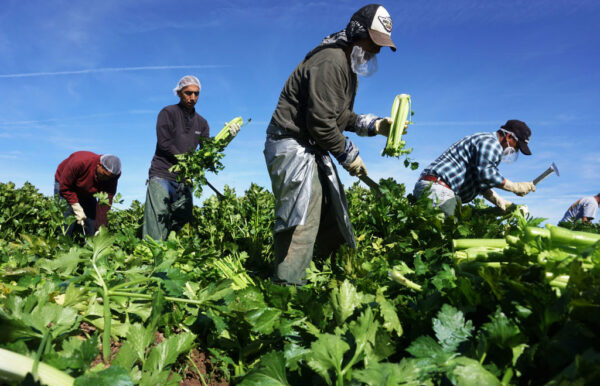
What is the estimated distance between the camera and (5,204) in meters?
8.11

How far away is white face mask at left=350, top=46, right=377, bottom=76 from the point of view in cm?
353

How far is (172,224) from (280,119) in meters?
3.43

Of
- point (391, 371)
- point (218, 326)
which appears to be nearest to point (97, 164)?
point (218, 326)

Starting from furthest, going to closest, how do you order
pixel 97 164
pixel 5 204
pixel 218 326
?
1. pixel 5 204
2. pixel 97 164
3. pixel 218 326

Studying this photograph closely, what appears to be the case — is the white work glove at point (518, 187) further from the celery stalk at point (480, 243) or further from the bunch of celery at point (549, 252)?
the bunch of celery at point (549, 252)

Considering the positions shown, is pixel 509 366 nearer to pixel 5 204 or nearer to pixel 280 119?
pixel 280 119

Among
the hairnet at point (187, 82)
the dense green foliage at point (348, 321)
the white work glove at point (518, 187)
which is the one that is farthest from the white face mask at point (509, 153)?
the hairnet at point (187, 82)

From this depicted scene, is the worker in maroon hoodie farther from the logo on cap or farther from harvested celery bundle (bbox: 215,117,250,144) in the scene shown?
the logo on cap

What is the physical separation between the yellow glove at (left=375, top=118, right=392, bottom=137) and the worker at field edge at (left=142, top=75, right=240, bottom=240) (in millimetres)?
2843

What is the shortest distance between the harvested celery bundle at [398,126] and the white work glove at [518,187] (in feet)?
7.95

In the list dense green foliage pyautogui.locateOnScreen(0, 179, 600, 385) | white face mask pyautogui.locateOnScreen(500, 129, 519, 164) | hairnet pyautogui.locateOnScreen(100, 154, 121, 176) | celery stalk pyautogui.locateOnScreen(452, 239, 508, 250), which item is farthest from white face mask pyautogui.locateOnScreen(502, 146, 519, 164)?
hairnet pyautogui.locateOnScreen(100, 154, 121, 176)

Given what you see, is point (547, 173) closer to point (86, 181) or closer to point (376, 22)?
point (376, 22)

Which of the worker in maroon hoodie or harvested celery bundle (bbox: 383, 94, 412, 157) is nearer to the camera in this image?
harvested celery bundle (bbox: 383, 94, 412, 157)

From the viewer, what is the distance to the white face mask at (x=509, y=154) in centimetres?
574
